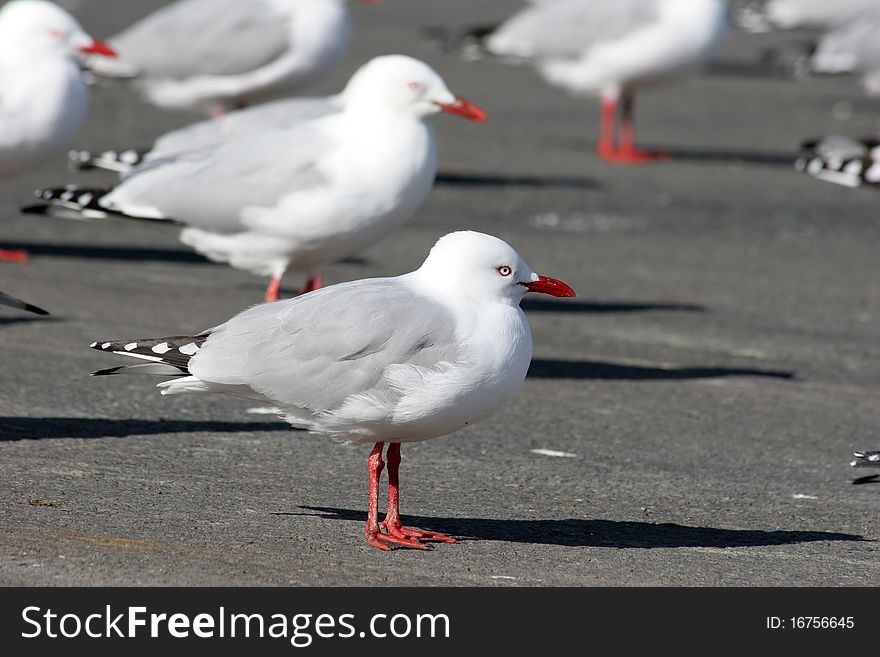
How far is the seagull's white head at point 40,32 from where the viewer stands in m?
10.0

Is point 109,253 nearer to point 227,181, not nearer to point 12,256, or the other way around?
point 12,256

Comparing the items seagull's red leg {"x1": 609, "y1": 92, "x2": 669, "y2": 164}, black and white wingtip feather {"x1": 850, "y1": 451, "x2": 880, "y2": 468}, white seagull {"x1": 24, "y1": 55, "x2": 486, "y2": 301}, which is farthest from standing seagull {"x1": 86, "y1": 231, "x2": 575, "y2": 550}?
seagull's red leg {"x1": 609, "y1": 92, "x2": 669, "y2": 164}

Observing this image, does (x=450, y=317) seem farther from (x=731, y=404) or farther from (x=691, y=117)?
(x=691, y=117)

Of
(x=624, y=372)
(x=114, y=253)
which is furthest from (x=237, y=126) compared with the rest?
(x=624, y=372)

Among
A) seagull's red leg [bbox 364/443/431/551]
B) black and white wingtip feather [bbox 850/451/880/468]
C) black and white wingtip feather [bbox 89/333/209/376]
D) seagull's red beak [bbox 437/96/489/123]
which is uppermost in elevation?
seagull's red beak [bbox 437/96/489/123]

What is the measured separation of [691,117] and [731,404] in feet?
33.7

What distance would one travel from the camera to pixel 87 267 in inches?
380

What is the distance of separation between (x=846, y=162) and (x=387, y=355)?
6638mm

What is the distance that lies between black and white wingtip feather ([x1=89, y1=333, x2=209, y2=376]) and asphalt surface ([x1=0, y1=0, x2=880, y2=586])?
0.44 m

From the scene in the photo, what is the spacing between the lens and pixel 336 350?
5.02 meters

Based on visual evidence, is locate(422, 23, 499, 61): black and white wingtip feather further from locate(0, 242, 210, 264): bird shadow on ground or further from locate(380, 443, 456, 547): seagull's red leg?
locate(380, 443, 456, 547): seagull's red leg

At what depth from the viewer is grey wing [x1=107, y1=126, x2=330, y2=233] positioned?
7727mm

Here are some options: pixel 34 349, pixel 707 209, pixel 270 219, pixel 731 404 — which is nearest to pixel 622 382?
pixel 731 404
